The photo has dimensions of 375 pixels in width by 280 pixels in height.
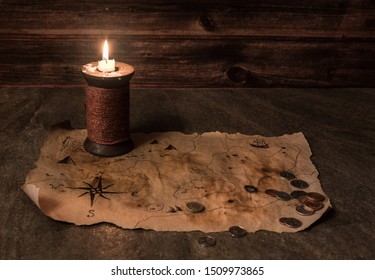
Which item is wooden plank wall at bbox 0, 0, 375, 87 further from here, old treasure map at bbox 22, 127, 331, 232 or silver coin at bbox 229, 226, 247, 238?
silver coin at bbox 229, 226, 247, 238

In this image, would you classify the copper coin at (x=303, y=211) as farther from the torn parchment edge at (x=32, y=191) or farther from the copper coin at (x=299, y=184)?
A: the torn parchment edge at (x=32, y=191)

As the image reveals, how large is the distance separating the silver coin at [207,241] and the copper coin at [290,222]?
0.14 meters

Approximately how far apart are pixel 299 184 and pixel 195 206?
0.23 metres

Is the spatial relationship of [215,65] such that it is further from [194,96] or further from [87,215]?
[87,215]

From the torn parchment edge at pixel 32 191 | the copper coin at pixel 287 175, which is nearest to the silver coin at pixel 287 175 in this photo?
the copper coin at pixel 287 175

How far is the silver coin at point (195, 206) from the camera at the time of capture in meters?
0.84

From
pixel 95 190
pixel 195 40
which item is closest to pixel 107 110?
pixel 95 190

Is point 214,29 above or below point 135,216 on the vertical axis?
above

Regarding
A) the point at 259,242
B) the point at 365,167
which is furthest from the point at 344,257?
the point at 365,167

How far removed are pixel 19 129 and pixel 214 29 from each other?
25.4 inches

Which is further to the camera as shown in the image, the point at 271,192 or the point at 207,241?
the point at 271,192

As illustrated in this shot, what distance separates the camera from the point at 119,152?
1.02 m

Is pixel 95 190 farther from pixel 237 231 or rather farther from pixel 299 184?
pixel 299 184

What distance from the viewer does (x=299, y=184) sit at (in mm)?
940
